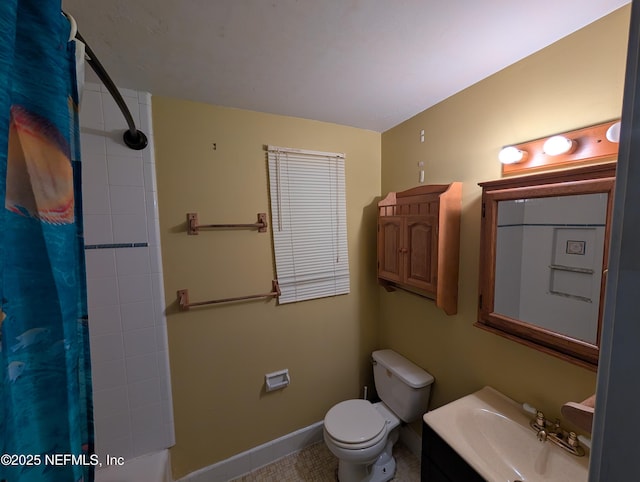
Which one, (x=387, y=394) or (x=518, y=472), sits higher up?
(x=518, y=472)

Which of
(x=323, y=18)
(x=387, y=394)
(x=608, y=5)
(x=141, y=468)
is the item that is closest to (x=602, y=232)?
(x=608, y=5)

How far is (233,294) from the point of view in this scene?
5.33 ft

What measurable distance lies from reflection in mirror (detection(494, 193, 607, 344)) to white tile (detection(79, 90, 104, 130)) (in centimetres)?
202

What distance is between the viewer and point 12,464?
393 millimetres

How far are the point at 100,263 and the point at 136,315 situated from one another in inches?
13.1

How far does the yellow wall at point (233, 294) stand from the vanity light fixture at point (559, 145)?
1130mm

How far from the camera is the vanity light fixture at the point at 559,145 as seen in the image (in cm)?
98

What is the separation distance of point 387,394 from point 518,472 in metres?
0.90

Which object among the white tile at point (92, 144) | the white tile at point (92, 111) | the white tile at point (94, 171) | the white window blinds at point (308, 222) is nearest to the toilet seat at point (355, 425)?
the white window blinds at point (308, 222)

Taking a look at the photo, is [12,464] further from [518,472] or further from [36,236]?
[518,472]

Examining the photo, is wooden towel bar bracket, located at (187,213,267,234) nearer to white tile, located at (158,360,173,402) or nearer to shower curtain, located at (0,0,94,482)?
white tile, located at (158,360,173,402)

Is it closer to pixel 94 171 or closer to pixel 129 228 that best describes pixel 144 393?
pixel 129 228

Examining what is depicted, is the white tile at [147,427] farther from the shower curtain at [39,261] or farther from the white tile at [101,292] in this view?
the shower curtain at [39,261]

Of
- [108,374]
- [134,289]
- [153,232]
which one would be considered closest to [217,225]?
[153,232]
